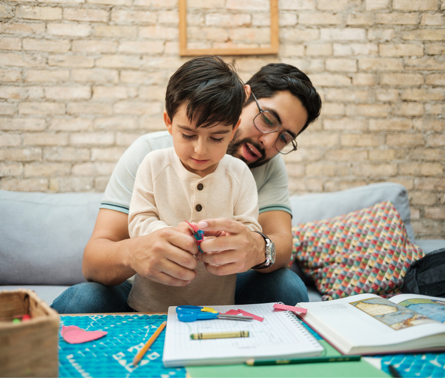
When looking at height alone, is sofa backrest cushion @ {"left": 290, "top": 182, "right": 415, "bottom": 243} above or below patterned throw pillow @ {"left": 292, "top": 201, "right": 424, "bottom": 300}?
above

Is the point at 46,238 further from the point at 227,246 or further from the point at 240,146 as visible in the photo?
the point at 227,246

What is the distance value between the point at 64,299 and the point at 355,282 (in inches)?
51.5

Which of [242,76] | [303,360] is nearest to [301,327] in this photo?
[303,360]

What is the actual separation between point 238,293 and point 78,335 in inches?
27.6

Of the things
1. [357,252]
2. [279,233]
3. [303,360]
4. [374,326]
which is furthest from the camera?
[357,252]

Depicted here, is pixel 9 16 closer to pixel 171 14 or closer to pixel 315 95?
pixel 171 14

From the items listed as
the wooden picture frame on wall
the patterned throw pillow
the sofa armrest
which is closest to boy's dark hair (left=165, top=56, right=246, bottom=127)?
the patterned throw pillow

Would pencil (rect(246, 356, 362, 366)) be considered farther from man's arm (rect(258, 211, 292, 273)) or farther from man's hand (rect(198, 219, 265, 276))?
man's arm (rect(258, 211, 292, 273))

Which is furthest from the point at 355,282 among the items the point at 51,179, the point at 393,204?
the point at 51,179

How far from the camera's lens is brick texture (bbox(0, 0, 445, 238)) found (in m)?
2.31

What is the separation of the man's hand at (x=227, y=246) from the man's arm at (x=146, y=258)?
0.15 feet

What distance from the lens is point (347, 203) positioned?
2047 mm

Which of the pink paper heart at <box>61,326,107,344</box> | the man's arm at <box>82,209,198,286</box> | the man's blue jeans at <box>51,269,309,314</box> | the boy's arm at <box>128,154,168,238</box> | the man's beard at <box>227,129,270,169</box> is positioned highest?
the man's beard at <box>227,129,270,169</box>

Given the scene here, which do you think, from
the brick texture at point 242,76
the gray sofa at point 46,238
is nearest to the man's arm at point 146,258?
the gray sofa at point 46,238
